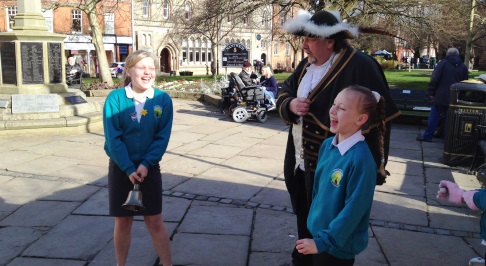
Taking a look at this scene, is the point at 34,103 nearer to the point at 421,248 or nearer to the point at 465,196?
the point at 421,248

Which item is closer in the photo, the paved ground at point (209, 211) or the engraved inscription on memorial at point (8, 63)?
the paved ground at point (209, 211)

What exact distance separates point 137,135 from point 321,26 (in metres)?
1.36

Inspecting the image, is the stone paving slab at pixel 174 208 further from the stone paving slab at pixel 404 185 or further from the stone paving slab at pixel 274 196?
the stone paving slab at pixel 404 185

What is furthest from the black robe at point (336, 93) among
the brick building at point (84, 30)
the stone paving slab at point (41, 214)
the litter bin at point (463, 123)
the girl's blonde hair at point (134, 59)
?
the brick building at point (84, 30)

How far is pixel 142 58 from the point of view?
301 cm

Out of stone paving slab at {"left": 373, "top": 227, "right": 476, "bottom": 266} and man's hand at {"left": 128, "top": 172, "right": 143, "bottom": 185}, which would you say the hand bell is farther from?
stone paving slab at {"left": 373, "top": 227, "right": 476, "bottom": 266}

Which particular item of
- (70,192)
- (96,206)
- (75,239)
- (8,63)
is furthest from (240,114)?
(75,239)

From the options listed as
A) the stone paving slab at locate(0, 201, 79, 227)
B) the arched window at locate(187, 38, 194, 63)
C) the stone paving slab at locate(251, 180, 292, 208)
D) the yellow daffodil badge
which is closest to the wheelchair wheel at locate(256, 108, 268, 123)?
the stone paving slab at locate(251, 180, 292, 208)

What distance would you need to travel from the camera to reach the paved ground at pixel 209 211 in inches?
149

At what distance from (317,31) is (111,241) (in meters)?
2.53

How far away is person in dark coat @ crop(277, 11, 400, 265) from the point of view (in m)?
2.74

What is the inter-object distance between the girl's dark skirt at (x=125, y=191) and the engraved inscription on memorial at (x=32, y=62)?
7577 mm

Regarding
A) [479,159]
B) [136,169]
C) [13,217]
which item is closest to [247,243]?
[136,169]

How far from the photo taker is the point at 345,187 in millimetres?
2207
